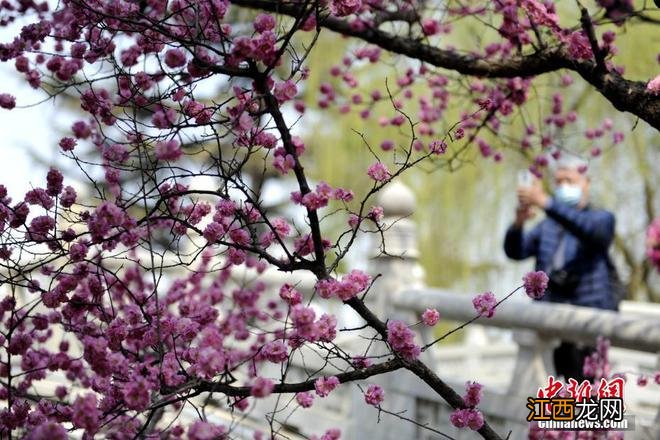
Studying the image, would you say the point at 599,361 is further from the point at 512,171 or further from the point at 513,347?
the point at 512,171

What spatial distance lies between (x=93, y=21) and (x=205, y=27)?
455mm

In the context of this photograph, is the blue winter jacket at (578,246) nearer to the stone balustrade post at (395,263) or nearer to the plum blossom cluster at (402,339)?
the stone balustrade post at (395,263)

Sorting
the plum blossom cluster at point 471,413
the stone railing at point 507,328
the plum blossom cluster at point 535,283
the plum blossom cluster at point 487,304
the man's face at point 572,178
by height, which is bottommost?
the plum blossom cluster at point 471,413

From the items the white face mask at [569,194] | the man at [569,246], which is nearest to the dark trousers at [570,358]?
the man at [569,246]

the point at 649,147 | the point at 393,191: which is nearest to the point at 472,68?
the point at 393,191

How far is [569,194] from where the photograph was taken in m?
4.64

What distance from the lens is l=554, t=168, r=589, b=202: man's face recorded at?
463 centimetres

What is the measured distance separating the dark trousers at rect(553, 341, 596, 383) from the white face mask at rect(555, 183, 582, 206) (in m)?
0.82

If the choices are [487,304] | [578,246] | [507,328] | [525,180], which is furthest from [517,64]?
[578,246]

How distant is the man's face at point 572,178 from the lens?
463 centimetres

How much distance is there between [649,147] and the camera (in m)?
10.6

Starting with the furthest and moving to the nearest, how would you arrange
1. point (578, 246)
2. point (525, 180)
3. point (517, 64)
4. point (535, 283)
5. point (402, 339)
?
point (578, 246) → point (525, 180) → point (517, 64) → point (535, 283) → point (402, 339)

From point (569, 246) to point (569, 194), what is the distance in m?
0.35

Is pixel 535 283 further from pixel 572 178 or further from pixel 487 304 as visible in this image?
pixel 572 178
